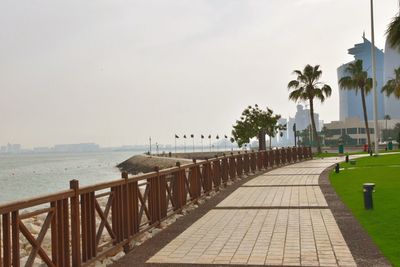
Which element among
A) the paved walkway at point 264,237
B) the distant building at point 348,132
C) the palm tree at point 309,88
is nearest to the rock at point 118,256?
the paved walkway at point 264,237

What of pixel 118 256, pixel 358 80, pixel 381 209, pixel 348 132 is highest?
pixel 358 80

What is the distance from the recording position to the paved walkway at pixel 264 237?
662 cm

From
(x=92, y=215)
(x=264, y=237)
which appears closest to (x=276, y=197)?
(x=264, y=237)

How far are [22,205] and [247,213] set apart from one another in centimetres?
717

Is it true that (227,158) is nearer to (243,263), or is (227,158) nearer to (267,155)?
(267,155)

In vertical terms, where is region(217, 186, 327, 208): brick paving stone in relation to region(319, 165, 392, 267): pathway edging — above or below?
above

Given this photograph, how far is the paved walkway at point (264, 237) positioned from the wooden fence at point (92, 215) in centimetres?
76

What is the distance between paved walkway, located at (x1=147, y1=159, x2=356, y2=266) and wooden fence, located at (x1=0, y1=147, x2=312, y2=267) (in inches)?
29.8

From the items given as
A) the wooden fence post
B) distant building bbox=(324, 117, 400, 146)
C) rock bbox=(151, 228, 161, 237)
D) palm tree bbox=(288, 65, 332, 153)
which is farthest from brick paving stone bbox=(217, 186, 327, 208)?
distant building bbox=(324, 117, 400, 146)

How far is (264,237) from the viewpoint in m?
8.12

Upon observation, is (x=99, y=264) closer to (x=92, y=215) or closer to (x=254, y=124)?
(x=92, y=215)

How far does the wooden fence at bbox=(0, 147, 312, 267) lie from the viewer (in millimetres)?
4551

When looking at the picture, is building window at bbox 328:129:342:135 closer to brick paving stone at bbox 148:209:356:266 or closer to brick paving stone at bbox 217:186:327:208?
brick paving stone at bbox 217:186:327:208

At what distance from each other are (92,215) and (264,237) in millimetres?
3377
